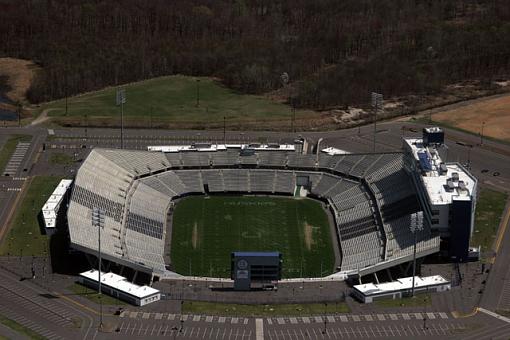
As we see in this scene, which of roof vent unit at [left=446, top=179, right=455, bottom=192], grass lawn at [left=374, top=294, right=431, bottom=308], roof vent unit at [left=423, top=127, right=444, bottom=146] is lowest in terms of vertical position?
grass lawn at [left=374, top=294, right=431, bottom=308]

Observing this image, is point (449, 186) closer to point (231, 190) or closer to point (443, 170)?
point (443, 170)

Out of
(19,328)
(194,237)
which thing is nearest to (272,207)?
(194,237)

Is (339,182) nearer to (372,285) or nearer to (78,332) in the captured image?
(372,285)

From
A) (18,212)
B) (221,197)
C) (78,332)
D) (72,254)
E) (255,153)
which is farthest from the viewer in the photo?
(255,153)

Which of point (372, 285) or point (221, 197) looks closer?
point (372, 285)

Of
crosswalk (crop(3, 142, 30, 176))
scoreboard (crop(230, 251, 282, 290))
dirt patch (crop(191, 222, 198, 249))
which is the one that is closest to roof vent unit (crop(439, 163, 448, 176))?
scoreboard (crop(230, 251, 282, 290))

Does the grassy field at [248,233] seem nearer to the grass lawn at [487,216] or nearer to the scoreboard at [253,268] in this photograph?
the scoreboard at [253,268]

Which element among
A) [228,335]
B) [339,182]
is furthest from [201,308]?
[339,182]

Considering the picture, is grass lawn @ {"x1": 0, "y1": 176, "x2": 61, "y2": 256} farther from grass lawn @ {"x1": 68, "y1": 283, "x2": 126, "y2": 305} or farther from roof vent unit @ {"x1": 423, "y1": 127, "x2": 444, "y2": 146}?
roof vent unit @ {"x1": 423, "y1": 127, "x2": 444, "y2": 146}
